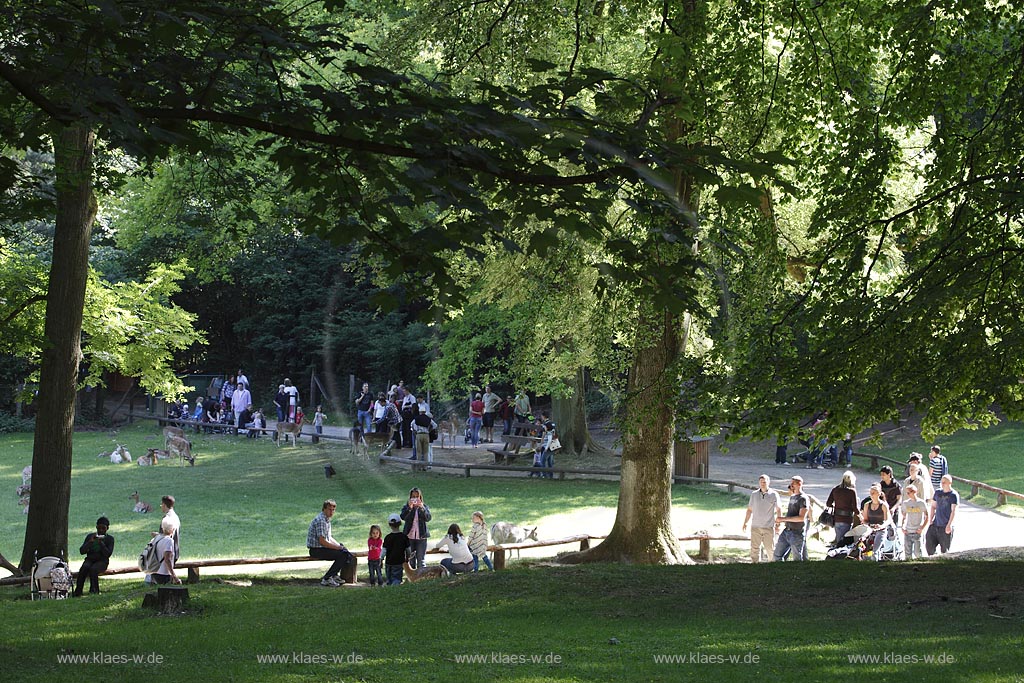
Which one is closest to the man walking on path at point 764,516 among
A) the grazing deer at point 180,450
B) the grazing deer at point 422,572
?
the grazing deer at point 422,572

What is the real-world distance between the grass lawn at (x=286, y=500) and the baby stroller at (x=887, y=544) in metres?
4.04

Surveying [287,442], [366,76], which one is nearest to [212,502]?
[287,442]

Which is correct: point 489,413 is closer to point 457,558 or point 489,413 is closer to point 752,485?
point 752,485

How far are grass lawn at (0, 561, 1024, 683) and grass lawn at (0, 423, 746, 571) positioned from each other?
18.7ft

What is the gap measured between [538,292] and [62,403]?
7.16 meters

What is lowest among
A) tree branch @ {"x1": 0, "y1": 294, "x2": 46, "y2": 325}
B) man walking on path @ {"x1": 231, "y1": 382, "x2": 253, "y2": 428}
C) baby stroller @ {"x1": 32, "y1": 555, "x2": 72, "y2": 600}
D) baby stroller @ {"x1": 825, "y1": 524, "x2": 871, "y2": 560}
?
baby stroller @ {"x1": 32, "y1": 555, "x2": 72, "y2": 600}

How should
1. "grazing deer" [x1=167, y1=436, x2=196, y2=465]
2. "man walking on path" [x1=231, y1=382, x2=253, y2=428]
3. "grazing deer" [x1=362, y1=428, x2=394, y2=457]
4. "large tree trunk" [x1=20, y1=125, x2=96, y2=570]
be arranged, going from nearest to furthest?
"large tree trunk" [x1=20, y1=125, x2=96, y2=570] → "grazing deer" [x1=167, y1=436, x2=196, y2=465] → "grazing deer" [x1=362, y1=428, x2=394, y2=457] → "man walking on path" [x1=231, y1=382, x2=253, y2=428]

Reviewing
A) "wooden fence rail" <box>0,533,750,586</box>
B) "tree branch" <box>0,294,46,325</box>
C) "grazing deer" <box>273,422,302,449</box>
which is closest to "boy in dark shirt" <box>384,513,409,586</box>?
"wooden fence rail" <box>0,533,750,586</box>

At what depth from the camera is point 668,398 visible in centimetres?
1288

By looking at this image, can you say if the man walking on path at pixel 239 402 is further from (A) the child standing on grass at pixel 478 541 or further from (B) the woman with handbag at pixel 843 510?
(B) the woman with handbag at pixel 843 510

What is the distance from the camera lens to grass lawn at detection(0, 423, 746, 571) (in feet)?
68.0

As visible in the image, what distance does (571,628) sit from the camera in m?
10.7

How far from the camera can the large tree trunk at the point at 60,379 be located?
15656 mm

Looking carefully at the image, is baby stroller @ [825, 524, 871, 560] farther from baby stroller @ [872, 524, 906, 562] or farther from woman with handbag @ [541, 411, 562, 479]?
woman with handbag @ [541, 411, 562, 479]
